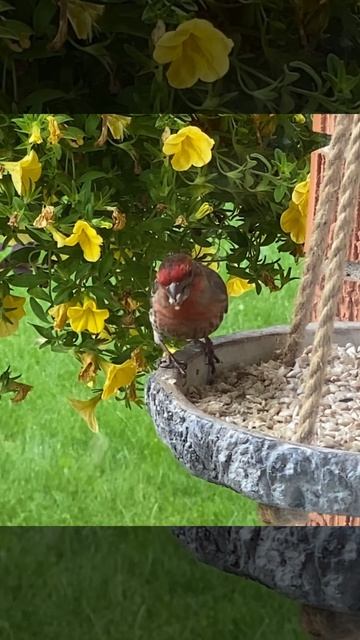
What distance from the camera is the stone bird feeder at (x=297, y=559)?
1.72ft

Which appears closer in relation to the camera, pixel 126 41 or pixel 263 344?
pixel 126 41

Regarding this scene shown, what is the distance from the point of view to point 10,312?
77 centimetres

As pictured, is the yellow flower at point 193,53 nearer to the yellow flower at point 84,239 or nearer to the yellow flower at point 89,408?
the yellow flower at point 84,239

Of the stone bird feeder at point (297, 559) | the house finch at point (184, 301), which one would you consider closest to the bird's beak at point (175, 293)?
the house finch at point (184, 301)

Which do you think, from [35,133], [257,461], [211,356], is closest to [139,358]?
[211,356]

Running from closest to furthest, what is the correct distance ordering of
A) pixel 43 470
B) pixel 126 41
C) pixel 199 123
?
pixel 126 41 < pixel 199 123 < pixel 43 470

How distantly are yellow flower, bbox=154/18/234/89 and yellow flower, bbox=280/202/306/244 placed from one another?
20 cm

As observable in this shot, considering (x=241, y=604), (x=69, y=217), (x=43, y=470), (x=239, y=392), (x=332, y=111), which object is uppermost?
(x=332, y=111)

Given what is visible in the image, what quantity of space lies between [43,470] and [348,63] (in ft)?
2.40

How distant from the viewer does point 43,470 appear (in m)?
1.19

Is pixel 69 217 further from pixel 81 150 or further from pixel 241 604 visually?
pixel 241 604

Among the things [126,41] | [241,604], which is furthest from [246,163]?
[241,604]

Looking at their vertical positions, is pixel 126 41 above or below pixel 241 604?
above

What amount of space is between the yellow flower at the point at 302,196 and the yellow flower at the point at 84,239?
0.57ft
